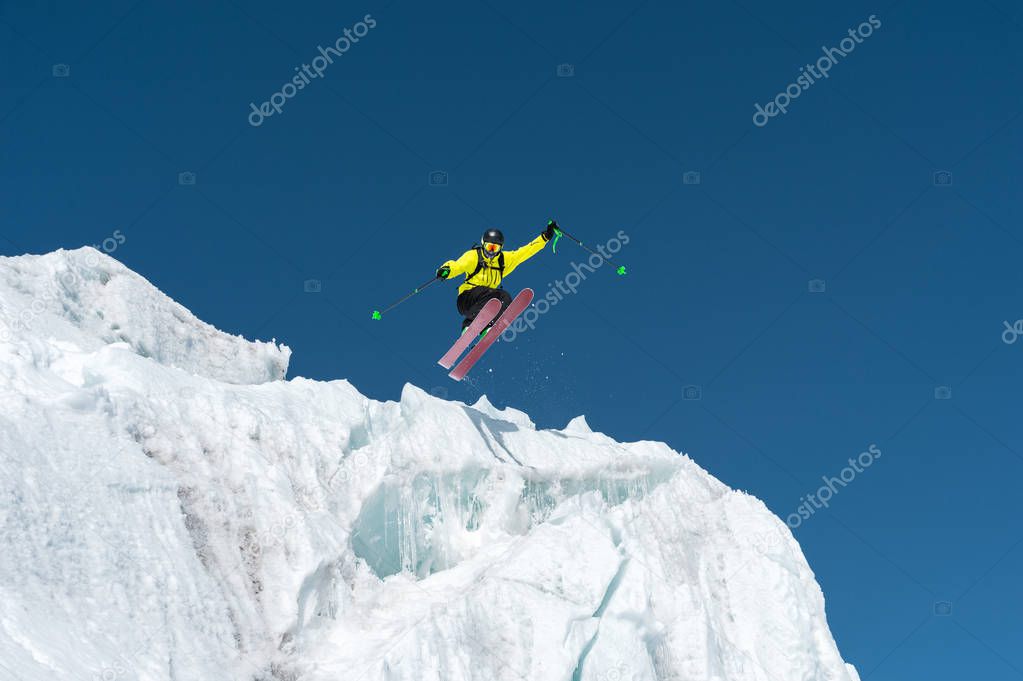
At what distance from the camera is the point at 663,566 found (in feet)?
63.0

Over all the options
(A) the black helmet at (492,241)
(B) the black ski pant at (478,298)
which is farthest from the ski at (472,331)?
(A) the black helmet at (492,241)

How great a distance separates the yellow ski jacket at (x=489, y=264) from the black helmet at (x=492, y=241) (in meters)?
0.23

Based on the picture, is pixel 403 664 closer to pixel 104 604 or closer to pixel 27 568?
pixel 104 604

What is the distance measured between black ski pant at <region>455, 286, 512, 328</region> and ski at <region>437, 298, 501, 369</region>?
0.21 metres

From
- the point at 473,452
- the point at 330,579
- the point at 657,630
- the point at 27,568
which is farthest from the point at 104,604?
the point at 657,630

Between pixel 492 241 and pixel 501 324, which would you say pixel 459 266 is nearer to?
pixel 492 241

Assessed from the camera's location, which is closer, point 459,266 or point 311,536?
point 311,536

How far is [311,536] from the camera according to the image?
13.7 meters

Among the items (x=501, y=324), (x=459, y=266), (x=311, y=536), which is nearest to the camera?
(x=311, y=536)

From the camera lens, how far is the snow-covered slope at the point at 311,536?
1097 cm

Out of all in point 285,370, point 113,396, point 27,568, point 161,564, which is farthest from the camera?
point 285,370

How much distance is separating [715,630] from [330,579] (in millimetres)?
9167

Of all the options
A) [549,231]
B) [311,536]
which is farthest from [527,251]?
[311,536]

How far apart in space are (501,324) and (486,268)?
4.61 feet
